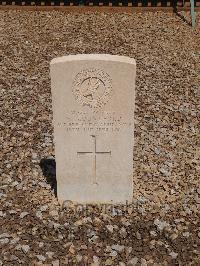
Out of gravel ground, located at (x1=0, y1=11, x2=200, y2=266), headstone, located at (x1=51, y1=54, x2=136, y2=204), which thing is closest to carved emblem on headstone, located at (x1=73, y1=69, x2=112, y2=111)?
headstone, located at (x1=51, y1=54, x2=136, y2=204)

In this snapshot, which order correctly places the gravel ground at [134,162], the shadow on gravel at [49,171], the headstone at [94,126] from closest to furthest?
the headstone at [94,126]
the gravel ground at [134,162]
the shadow on gravel at [49,171]

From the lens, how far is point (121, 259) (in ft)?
16.0

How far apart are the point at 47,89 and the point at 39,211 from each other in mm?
3364

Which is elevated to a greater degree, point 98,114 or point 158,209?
point 98,114

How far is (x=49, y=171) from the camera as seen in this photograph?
610 cm

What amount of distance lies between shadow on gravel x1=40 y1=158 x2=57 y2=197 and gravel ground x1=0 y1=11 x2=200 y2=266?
0.01m

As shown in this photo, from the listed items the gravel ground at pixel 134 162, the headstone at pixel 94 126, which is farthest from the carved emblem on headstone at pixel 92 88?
the gravel ground at pixel 134 162

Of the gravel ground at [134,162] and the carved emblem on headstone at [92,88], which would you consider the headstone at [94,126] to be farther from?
the gravel ground at [134,162]

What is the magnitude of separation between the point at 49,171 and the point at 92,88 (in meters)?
1.61

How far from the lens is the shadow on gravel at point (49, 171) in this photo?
19.3ft

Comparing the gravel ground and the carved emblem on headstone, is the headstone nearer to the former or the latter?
the carved emblem on headstone

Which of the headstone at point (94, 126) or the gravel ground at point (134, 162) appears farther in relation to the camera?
the gravel ground at point (134, 162)

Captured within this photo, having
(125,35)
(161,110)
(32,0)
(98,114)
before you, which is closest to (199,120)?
(161,110)

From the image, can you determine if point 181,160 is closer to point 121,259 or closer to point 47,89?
point 121,259
